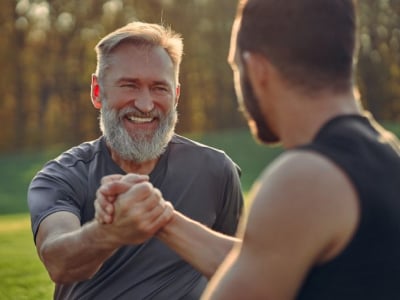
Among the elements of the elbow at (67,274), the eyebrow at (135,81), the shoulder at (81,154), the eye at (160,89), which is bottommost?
the elbow at (67,274)

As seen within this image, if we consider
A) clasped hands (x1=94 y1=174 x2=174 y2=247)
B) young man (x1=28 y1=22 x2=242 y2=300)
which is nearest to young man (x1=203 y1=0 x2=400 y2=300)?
clasped hands (x1=94 y1=174 x2=174 y2=247)

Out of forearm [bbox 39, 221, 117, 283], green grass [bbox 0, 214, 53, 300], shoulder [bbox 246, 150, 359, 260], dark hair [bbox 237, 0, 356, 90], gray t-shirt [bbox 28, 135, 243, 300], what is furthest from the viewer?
green grass [bbox 0, 214, 53, 300]

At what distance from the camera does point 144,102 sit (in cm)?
475

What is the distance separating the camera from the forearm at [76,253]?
12.0ft

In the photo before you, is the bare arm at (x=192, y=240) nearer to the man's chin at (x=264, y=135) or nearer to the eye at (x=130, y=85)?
the man's chin at (x=264, y=135)

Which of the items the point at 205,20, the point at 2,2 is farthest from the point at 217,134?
the point at 2,2

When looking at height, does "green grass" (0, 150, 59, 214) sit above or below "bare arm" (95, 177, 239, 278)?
below

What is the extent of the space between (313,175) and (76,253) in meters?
1.87

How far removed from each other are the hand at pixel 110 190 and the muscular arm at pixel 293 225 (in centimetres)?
114

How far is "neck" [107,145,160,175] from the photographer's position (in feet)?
15.4

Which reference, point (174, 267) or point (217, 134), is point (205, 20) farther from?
point (174, 267)

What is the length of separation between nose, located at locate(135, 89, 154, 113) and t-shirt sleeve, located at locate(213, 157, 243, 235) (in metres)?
0.51

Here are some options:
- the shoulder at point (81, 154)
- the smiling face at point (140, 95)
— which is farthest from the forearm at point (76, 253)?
the smiling face at point (140, 95)

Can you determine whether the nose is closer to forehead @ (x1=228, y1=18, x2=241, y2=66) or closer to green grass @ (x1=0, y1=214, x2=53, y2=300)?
forehead @ (x1=228, y1=18, x2=241, y2=66)
